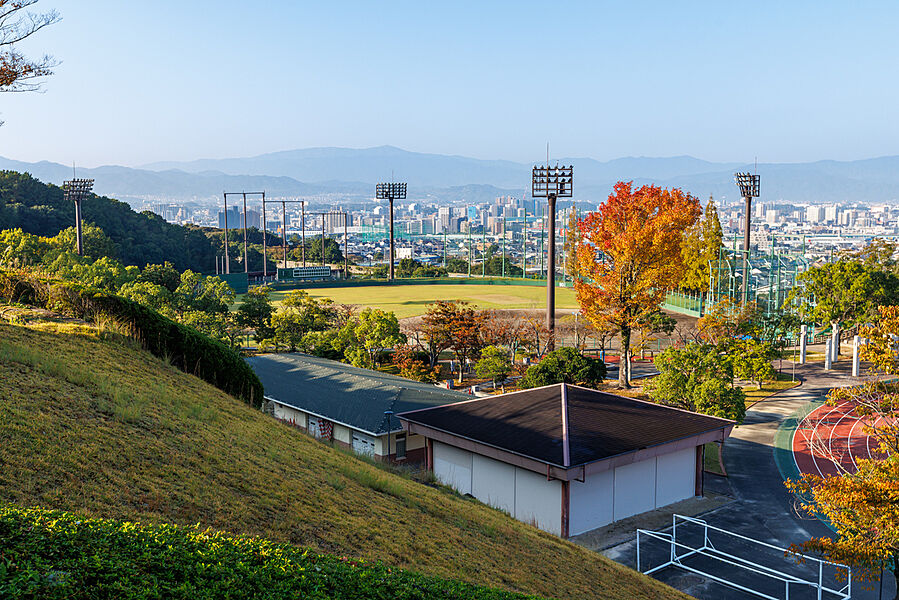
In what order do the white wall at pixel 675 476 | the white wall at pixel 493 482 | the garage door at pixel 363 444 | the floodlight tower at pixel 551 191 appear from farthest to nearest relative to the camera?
the floodlight tower at pixel 551 191 < the garage door at pixel 363 444 < the white wall at pixel 675 476 < the white wall at pixel 493 482

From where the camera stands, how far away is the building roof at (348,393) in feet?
79.9

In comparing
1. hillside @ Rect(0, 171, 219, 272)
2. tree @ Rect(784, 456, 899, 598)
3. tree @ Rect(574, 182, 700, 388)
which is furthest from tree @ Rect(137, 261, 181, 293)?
tree @ Rect(784, 456, 899, 598)

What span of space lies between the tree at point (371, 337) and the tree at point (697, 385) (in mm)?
12502

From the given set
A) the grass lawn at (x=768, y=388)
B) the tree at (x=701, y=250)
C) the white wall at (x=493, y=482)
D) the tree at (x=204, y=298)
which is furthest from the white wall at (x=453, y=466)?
the tree at (x=701, y=250)

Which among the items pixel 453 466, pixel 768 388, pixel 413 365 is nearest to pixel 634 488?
pixel 453 466

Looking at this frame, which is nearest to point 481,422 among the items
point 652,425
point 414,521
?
point 652,425

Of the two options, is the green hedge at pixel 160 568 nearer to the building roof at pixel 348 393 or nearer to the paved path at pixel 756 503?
the paved path at pixel 756 503

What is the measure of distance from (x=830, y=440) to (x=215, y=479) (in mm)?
24119

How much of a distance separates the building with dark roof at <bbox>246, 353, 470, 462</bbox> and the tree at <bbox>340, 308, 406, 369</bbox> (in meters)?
4.64

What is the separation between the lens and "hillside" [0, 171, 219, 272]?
86.1 metres

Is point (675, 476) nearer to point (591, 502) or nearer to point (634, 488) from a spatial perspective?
point (634, 488)

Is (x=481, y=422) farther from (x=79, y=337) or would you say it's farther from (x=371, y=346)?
(x=371, y=346)

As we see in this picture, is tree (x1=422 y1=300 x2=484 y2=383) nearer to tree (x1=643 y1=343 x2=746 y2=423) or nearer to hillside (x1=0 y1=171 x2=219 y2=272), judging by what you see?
tree (x1=643 y1=343 x2=746 y2=423)

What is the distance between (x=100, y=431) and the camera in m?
9.23
